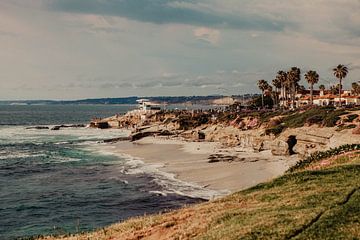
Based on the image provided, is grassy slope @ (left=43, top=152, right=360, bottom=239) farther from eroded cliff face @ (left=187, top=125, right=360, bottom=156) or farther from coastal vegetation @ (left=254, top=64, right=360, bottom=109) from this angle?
coastal vegetation @ (left=254, top=64, right=360, bottom=109)

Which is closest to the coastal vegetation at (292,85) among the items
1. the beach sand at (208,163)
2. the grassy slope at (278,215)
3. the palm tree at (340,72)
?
the palm tree at (340,72)

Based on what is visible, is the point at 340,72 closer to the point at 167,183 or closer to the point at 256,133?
the point at 256,133

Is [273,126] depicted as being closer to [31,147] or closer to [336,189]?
[31,147]

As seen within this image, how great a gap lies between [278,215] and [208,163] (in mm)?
44645

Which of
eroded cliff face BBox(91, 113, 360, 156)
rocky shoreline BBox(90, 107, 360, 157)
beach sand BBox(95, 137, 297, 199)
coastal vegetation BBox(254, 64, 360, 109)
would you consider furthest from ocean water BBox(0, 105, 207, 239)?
coastal vegetation BBox(254, 64, 360, 109)

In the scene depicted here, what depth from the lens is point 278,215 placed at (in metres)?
17.8

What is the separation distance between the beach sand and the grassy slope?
19.7m

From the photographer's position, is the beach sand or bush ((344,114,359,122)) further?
bush ((344,114,359,122))

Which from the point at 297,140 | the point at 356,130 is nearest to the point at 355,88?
the point at 297,140

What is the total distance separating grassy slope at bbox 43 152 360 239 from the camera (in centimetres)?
1559

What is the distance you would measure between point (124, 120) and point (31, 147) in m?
65.7

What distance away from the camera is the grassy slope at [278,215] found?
15594 millimetres

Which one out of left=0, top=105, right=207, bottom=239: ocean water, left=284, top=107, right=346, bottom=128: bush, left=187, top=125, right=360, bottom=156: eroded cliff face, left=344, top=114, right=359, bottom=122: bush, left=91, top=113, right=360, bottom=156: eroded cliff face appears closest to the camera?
left=0, top=105, right=207, bottom=239: ocean water

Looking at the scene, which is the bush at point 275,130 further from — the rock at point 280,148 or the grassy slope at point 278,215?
the grassy slope at point 278,215
